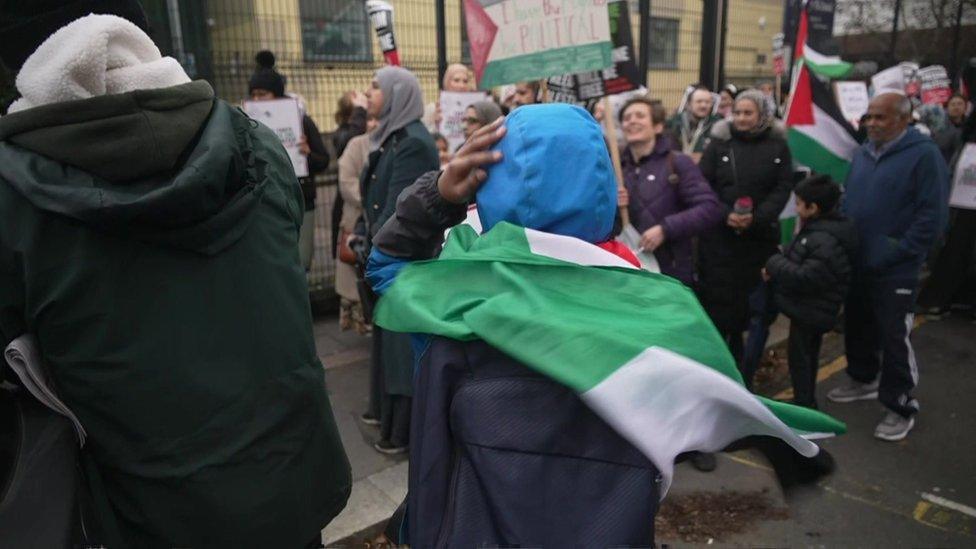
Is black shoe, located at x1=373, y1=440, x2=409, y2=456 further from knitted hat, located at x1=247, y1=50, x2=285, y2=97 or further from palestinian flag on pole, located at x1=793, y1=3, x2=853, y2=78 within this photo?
palestinian flag on pole, located at x1=793, y1=3, x2=853, y2=78

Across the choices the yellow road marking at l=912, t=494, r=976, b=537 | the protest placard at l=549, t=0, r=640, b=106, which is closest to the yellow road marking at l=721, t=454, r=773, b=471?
the yellow road marking at l=912, t=494, r=976, b=537

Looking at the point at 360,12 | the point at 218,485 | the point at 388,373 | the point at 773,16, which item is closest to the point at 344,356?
the point at 388,373

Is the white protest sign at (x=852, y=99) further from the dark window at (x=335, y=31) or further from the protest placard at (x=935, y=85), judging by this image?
the dark window at (x=335, y=31)

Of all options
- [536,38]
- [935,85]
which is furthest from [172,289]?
[935,85]

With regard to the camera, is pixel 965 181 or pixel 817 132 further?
pixel 965 181

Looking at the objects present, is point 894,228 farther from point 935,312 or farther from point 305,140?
point 305,140

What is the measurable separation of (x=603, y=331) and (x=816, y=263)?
336 centimetres

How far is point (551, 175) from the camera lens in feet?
4.29

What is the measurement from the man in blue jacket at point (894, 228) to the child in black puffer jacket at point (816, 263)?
13.0 inches

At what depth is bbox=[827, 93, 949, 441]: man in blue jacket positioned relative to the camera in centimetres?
420

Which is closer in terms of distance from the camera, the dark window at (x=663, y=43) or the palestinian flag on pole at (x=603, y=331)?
the palestinian flag on pole at (x=603, y=331)

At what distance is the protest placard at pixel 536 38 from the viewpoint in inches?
152

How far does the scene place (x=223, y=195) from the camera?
1.48 metres

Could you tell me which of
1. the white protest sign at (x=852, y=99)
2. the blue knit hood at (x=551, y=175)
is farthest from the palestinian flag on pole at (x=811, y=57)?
the blue knit hood at (x=551, y=175)
